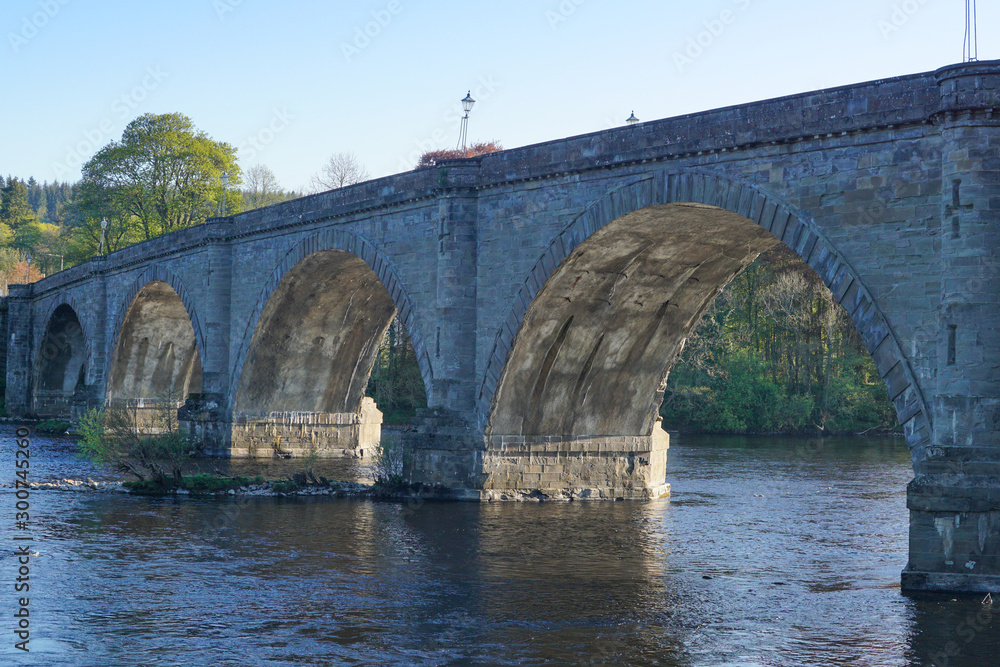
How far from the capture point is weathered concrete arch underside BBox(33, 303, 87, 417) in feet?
205

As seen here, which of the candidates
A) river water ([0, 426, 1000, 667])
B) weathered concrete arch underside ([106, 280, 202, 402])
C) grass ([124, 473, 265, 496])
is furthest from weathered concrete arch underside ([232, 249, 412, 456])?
weathered concrete arch underside ([106, 280, 202, 402])

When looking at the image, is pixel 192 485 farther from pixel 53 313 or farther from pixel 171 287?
pixel 53 313

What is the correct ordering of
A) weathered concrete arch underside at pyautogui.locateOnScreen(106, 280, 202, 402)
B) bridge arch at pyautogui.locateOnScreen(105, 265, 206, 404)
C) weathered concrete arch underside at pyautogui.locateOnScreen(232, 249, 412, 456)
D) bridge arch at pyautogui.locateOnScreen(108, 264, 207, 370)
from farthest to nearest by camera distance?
1. weathered concrete arch underside at pyautogui.locateOnScreen(106, 280, 202, 402)
2. bridge arch at pyautogui.locateOnScreen(105, 265, 206, 404)
3. bridge arch at pyautogui.locateOnScreen(108, 264, 207, 370)
4. weathered concrete arch underside at pyautogui.locateOnScreen(232, 249, 412, 456)

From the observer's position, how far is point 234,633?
13.5 m

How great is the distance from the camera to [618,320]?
25.5 m

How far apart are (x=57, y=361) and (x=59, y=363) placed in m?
0.19

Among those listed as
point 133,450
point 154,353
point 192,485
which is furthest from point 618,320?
point 154,353

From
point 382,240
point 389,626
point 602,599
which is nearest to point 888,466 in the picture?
point 382,240

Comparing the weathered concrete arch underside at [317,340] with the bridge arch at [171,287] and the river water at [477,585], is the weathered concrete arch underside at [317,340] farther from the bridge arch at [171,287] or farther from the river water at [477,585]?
the river water at [477,585]

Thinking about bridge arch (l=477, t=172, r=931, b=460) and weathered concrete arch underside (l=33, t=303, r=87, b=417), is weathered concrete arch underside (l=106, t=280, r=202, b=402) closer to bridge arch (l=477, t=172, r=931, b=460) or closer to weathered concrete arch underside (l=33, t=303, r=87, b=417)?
weathered concrete arch underside (l=33, t=303, r=87, b=417)

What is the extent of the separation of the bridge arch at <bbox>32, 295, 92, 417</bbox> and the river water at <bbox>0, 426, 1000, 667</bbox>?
38496 mm

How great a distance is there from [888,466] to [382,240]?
2010 cm

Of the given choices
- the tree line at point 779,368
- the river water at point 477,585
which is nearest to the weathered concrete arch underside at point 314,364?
the river water at point 477,585

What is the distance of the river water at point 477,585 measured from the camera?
42.4 feet
